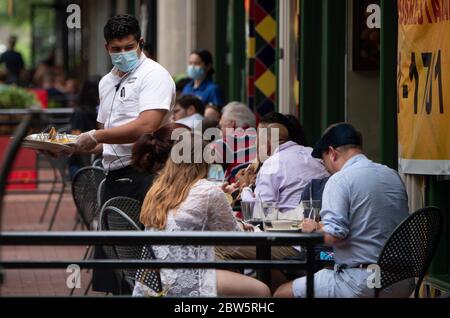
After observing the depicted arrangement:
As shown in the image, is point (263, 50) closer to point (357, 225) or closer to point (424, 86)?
point (424, 86)

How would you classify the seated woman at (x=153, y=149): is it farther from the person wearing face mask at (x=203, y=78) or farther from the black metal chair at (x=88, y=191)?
the person wearing face mask at (x=203, y=78)

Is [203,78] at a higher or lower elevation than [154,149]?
higher

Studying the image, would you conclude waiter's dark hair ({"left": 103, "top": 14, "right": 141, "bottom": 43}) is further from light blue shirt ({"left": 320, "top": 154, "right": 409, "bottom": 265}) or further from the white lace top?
light blue shirt ({"left": 320, "top": 154, "right": 409, "bottom": 265})

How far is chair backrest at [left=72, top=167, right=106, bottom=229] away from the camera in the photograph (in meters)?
8.64

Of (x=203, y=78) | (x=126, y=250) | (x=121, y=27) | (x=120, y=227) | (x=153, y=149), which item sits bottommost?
(x=126, y=250)

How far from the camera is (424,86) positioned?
6.95m

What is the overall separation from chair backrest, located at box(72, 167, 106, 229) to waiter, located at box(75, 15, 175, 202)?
135 centimetres

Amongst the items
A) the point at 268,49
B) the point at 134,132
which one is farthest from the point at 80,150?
the point at 268,49

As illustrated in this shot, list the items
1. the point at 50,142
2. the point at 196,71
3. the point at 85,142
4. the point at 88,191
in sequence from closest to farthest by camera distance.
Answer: the point at 50,142 < the point at 85,142 < the point at 88,191 < the point at 196,71

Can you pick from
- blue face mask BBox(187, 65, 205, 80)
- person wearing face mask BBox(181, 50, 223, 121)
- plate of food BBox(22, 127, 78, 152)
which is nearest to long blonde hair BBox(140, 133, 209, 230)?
plate of food BBox(22, 127, 78, 152)

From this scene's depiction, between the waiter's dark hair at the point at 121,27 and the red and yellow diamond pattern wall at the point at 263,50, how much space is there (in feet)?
24.3

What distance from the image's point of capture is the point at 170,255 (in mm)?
5734

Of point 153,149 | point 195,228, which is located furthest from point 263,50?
point 195,228

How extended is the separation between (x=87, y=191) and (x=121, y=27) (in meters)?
1.94
